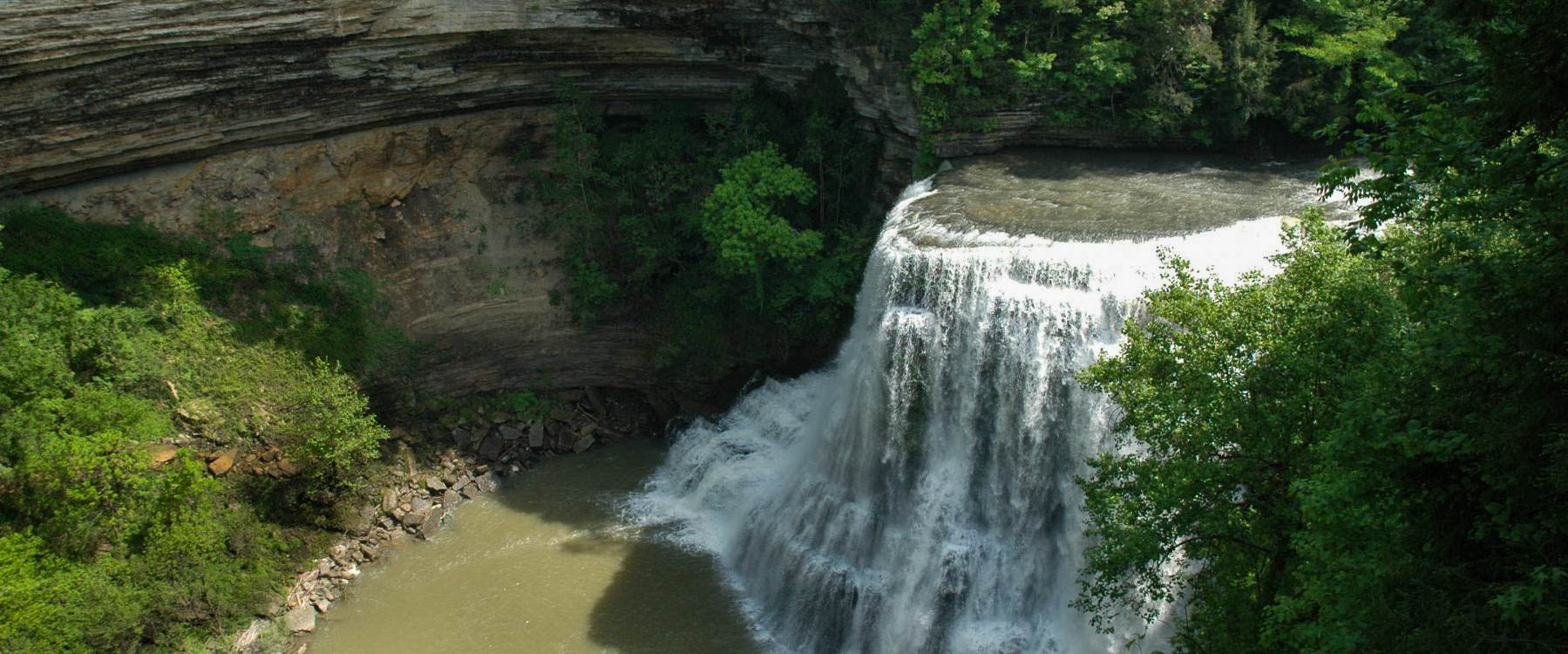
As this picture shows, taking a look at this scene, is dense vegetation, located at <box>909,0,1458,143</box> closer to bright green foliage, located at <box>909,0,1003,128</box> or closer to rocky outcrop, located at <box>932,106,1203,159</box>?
bright green foliage, located at <box>909,0,1003,128</box>

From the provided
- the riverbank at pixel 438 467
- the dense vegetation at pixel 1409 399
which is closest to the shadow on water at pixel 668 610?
the riverbank at pixel 438 467

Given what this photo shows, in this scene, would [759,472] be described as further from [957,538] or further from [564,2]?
[564,2]

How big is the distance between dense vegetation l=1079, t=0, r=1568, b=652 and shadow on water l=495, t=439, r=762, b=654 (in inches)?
366

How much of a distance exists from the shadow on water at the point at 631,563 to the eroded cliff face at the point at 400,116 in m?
2.47

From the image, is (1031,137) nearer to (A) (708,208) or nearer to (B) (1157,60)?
(B) (1157,60)

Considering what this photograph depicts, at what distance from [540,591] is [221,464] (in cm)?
679

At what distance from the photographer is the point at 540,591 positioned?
20047mm

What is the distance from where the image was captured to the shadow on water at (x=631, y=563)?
18578mm

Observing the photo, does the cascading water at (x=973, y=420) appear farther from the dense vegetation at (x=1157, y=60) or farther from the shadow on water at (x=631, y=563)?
the dense vegetation at (x=1157, y=60)

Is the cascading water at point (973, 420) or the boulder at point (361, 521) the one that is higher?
the cascading water at point (973, 420)

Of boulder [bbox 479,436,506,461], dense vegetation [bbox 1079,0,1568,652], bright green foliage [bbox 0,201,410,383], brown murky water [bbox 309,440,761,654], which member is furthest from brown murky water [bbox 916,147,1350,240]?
bright green foliage [bbox 0,201,410,383]

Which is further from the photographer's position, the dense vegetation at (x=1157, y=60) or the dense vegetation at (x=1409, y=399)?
the dense vegetation at (x=1157, y=60)

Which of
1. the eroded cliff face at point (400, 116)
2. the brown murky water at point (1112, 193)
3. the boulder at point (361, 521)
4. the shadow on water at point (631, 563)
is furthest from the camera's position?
the boulder at point (361, 521)

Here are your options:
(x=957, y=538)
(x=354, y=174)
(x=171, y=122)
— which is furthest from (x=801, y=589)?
(x=171, y=122)
